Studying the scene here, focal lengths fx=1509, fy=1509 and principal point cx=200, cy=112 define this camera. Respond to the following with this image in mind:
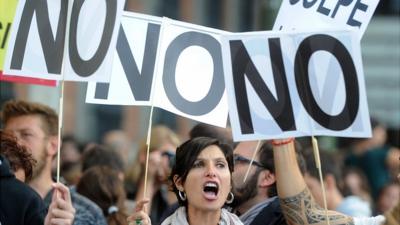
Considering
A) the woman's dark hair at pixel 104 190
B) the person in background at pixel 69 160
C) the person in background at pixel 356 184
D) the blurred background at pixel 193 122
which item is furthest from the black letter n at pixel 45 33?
the blurred background at pixel 193 122

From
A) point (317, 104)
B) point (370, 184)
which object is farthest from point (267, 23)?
point (317, 104)

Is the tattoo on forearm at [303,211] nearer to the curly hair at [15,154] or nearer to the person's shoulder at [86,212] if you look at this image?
the curly hair at [15,154]

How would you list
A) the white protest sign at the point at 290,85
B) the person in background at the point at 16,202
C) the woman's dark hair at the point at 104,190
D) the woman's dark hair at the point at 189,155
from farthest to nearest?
1. the woman's dark hair at the point at 104,190
2. the person in background at the point at 16,202
3. the woman's dark hair at the point at 189,155
4. the white protest sign at the point at 290,85

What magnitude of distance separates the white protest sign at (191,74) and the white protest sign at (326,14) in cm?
44

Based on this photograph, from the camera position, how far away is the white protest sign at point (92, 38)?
7840mm

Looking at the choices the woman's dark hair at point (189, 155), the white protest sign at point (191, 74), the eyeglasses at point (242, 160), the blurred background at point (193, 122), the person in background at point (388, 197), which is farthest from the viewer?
the blurred background at point (193, 122)

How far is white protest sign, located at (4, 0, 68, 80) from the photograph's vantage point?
7875 millimetres

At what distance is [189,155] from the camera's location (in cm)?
772

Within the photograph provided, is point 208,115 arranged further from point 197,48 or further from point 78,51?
point 78,51

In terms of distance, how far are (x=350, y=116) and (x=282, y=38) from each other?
0.52 metres

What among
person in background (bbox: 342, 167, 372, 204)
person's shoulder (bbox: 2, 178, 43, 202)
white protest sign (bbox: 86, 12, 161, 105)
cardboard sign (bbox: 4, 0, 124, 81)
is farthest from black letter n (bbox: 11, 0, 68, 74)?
person in background (bbox: 342, 167, 372, 204)

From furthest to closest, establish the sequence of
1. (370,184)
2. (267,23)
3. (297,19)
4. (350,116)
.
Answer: (267,23) < (370,184) < (297,19) < (350,116)

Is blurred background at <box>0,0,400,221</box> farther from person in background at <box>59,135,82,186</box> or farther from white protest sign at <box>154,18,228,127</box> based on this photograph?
white protest sign at <box>154,18,228,127</box>

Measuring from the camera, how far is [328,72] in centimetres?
750
